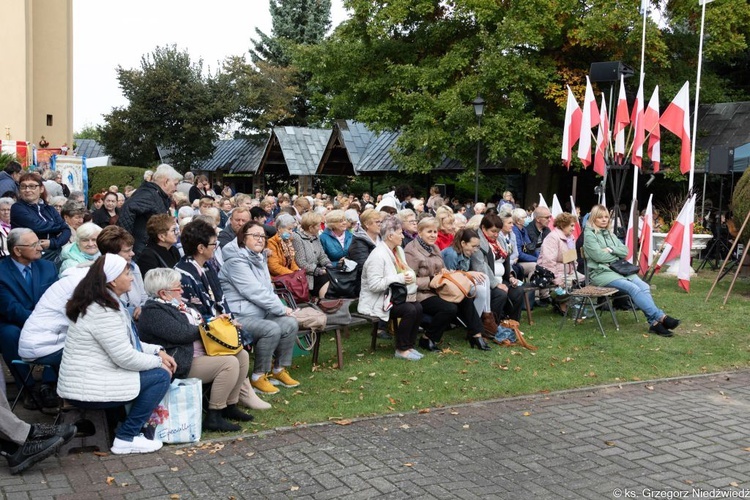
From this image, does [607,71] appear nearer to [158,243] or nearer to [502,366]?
[502,366]

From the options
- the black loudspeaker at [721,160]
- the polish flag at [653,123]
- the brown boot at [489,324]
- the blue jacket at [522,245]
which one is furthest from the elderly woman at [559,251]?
the black loudspeaker at [721,160]

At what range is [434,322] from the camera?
8648 millimetres

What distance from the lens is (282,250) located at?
8.96 meters

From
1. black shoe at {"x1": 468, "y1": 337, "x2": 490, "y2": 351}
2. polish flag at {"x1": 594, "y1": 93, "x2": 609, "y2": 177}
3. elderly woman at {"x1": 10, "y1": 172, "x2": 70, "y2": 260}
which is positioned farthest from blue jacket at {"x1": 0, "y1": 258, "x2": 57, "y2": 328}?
polish flag at {"x1": 594, "y1": 93, "x2": 609, "y2": 177}

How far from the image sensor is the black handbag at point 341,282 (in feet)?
30.3

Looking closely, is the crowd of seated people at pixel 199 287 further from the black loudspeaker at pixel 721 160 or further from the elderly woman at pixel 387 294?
the black loudspeaker at pixel 721 160

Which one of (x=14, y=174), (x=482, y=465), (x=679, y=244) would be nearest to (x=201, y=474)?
(x=482, y=465)

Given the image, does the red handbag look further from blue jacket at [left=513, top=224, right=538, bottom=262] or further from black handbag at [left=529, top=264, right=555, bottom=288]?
blue jacket at [left=513, top=224, right=538, bottom=262]

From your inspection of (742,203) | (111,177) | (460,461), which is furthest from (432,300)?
(111,177)

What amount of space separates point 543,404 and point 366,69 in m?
20.1

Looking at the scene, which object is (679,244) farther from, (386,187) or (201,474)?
(386,187)

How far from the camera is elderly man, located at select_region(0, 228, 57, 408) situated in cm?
613

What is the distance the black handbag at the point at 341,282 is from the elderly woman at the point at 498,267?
1473 millimetres

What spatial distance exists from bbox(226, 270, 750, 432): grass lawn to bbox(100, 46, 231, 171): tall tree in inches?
1193
